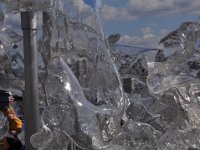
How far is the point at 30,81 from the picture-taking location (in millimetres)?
3031

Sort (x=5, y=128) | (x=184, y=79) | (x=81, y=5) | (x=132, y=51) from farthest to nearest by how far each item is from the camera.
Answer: (x=132, y=51) < (x=5, y=128) < (x=81, y=5) < (x=184, y=79)

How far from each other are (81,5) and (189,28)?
2.07ft

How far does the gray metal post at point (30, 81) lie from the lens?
120 inches

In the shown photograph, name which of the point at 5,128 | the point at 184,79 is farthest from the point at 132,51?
the point at 184,79

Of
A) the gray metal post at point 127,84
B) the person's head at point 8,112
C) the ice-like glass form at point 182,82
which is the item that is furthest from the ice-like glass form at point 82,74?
the person's head at point 8,112

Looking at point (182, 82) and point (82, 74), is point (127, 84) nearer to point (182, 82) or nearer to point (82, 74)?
point (82, 74)

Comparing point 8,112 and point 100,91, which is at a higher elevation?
point 100,91

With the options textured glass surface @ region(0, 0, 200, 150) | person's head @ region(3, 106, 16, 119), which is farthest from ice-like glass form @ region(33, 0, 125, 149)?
person's head @ region(3, 106, 16, 119)

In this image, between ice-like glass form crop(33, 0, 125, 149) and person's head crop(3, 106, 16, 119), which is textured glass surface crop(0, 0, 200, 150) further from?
person's head crop(3, 106, 16, 119)

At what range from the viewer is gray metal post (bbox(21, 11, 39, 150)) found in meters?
3.04

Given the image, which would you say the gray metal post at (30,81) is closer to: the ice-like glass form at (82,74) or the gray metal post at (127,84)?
the ice-like glass form at (82,74)

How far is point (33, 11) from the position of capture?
10.3 ft

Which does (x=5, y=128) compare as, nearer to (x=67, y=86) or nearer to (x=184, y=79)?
(x=67, y=86)

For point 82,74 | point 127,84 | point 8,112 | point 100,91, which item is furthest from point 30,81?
point 8,112
